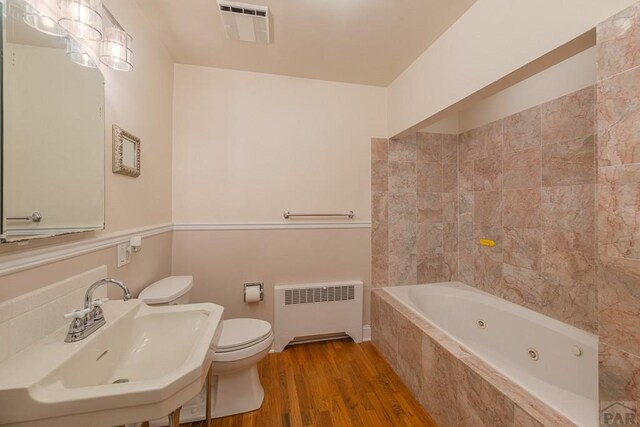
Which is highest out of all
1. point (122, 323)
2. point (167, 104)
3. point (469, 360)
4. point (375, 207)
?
point (167, 104)

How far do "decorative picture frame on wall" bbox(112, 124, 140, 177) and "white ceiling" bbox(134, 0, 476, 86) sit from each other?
784mm

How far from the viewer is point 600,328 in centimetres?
95

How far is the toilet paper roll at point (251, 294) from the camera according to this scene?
82.4 inches

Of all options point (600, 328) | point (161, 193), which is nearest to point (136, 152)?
point (161, 193)

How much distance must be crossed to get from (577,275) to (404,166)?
141 cm

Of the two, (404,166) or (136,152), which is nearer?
(136,152)

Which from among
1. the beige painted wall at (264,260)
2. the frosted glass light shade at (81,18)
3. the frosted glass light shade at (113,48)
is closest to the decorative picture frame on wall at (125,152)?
the frosted glass light shade at (113,48)

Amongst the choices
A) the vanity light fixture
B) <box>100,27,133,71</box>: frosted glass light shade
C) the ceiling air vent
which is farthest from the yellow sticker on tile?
the vanity light fixture

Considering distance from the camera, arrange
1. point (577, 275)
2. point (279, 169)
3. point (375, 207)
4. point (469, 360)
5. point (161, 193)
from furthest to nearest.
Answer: point (375, 207)
point (279, 169)
point (161, 193)
point (577, 275)
point (469, 360)

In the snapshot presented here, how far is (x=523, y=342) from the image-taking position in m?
1.79

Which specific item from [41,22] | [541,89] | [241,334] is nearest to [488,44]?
[541,89]

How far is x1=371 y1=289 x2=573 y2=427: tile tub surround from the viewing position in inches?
40.4

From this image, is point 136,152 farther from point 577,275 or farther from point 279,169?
point 577,275

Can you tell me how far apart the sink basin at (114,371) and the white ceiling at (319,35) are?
64.4 inches
